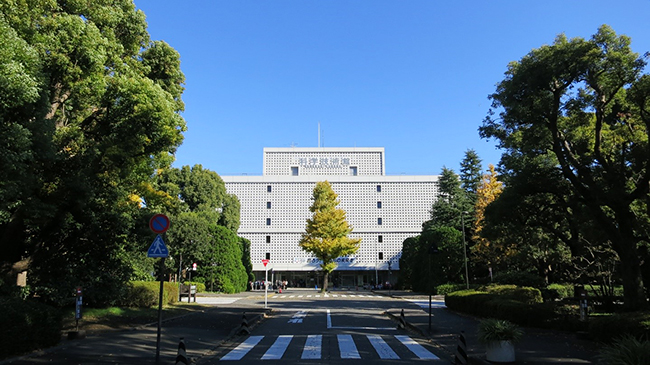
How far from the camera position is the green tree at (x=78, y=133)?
36.1 ft

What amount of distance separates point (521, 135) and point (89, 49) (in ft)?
52.3

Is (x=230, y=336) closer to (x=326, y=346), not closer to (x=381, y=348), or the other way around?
(x=326, y=346)

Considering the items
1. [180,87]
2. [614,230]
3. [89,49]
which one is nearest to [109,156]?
[89,49]

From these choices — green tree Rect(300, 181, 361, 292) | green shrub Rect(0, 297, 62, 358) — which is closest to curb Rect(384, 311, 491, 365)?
green shrub Rect(0, 297, 62, 358)

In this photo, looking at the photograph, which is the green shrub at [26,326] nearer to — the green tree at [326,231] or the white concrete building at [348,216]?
the green tree at [326,231]

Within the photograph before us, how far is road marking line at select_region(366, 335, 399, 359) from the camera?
10.9m

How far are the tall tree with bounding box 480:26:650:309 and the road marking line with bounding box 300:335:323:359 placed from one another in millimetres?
10409

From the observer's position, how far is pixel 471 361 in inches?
401

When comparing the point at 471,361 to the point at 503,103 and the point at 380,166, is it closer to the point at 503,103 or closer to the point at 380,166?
the point at 503,103

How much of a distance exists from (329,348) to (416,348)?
2368mm

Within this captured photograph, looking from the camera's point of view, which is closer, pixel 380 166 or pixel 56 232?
pixel 56 232

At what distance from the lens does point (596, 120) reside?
664 inches

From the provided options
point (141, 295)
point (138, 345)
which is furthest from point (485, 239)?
point (138, 345)

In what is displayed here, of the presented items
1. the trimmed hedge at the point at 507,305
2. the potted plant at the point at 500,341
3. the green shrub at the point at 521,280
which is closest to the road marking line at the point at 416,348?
the potted plant at the point at 500,341
